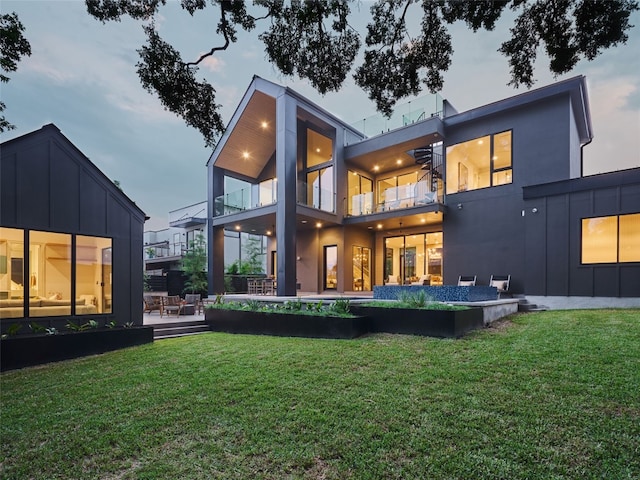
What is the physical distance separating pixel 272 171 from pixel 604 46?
49.7 ft

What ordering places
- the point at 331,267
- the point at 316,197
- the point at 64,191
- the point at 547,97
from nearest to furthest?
the point at 64,191
the point at 547,97
the point at 316,197
the point at 331,267

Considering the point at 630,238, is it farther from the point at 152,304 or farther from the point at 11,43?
the point at 152,304

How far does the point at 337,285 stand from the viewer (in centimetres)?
1588

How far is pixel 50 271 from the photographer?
7676mm

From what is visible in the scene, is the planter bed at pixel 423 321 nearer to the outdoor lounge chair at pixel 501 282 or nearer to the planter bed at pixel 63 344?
the outdoor lounge chair at pixel 501 282

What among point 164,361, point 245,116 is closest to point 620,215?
point 164,361

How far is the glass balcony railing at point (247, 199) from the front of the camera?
13984mm

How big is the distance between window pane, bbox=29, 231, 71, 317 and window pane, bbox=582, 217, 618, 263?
14.5 metres

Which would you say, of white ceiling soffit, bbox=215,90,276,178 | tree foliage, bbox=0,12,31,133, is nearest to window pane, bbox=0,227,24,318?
tree foliage, bbox=0,12,31,133

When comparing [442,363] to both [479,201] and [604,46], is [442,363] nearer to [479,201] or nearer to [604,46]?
[604,46]

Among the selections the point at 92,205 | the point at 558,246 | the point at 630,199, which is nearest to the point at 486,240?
the point at 558,246

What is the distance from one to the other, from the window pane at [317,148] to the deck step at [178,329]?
10114 mm

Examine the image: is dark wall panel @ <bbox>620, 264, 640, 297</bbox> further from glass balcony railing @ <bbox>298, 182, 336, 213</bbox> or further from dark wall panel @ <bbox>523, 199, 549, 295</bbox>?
glass balcony railing @ <bbox>298, 182, 336, 213</bbox>

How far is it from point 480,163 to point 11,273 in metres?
15.1
